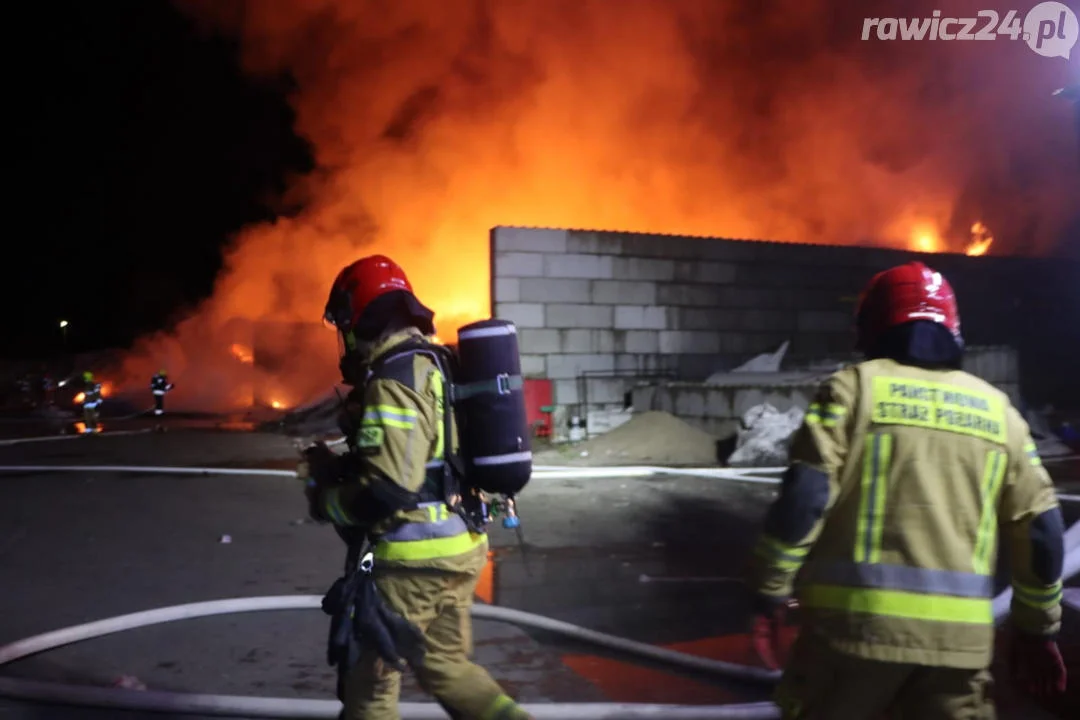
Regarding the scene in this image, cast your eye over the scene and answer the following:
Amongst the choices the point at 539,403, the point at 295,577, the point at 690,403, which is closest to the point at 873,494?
the point at 295,577

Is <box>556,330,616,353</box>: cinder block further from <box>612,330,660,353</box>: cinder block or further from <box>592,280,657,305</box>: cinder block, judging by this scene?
<box>592,280,657,305</box>: cinder block

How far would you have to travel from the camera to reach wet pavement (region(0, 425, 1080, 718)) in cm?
363

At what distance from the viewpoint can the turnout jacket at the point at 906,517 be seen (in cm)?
178

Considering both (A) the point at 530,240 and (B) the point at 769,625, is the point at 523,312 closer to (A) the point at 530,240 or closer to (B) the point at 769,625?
(A) the point at 530,240

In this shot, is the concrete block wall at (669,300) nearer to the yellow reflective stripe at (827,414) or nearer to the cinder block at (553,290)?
the cinder block at (553,290)

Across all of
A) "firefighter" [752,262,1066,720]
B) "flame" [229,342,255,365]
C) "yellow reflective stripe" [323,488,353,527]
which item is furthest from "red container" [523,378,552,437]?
"flame" [229,342,255,365]

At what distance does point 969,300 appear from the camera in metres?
16.0

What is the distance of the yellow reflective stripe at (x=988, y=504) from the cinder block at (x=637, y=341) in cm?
1113

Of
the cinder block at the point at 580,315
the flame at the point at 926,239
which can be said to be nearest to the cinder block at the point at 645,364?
the cinder block at the point at 580,315

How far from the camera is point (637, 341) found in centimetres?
1316

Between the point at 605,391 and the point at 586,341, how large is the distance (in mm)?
861

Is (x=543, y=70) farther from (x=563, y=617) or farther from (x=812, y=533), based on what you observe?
(x=812, y=533)

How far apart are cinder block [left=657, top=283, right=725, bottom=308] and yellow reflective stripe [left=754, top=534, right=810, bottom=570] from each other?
1159cm
